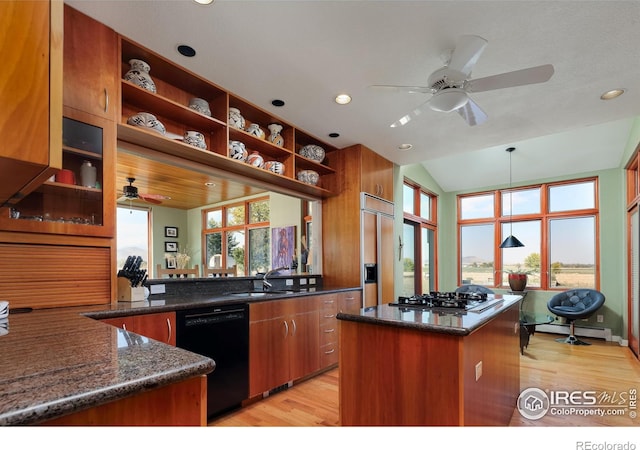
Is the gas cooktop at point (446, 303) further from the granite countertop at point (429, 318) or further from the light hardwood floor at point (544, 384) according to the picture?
the light hardwood floor at point (544, 384)

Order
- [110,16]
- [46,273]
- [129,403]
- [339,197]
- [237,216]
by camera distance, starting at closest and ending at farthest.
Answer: [129,403], [46,273], [110,16], [339,197], [237,216]

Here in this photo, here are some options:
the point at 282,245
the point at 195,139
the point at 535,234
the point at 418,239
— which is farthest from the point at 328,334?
the point at 535,234

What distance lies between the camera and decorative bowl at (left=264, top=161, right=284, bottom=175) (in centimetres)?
341

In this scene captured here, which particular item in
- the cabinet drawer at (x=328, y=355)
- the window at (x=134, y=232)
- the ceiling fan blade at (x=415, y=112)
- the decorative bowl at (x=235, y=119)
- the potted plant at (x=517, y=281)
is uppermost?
the decorative bowl at (x=235, y=119)

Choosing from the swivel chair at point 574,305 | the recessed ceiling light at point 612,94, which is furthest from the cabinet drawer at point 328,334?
the swivel chair at point 574,305

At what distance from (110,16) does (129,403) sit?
87.6 inches

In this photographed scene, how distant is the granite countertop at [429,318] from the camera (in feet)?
5.26

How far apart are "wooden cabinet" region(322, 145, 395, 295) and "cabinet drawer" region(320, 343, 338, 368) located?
0.82 m

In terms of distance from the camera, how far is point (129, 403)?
0.77 m

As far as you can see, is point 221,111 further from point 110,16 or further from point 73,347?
point 73,347

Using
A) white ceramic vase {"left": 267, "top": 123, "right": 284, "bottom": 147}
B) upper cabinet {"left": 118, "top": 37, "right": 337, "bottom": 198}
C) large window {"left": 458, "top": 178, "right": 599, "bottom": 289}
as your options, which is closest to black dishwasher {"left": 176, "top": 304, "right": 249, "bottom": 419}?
upper cabinet {"left": 118, "top": 37, "right": 337, "bottom": 198}

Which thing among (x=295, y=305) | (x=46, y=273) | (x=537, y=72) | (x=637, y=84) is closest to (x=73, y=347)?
(x=46, y=273)

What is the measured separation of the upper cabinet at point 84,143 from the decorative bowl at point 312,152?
2091 millimetres

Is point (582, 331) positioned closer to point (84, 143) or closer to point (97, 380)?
point (97, 380)
